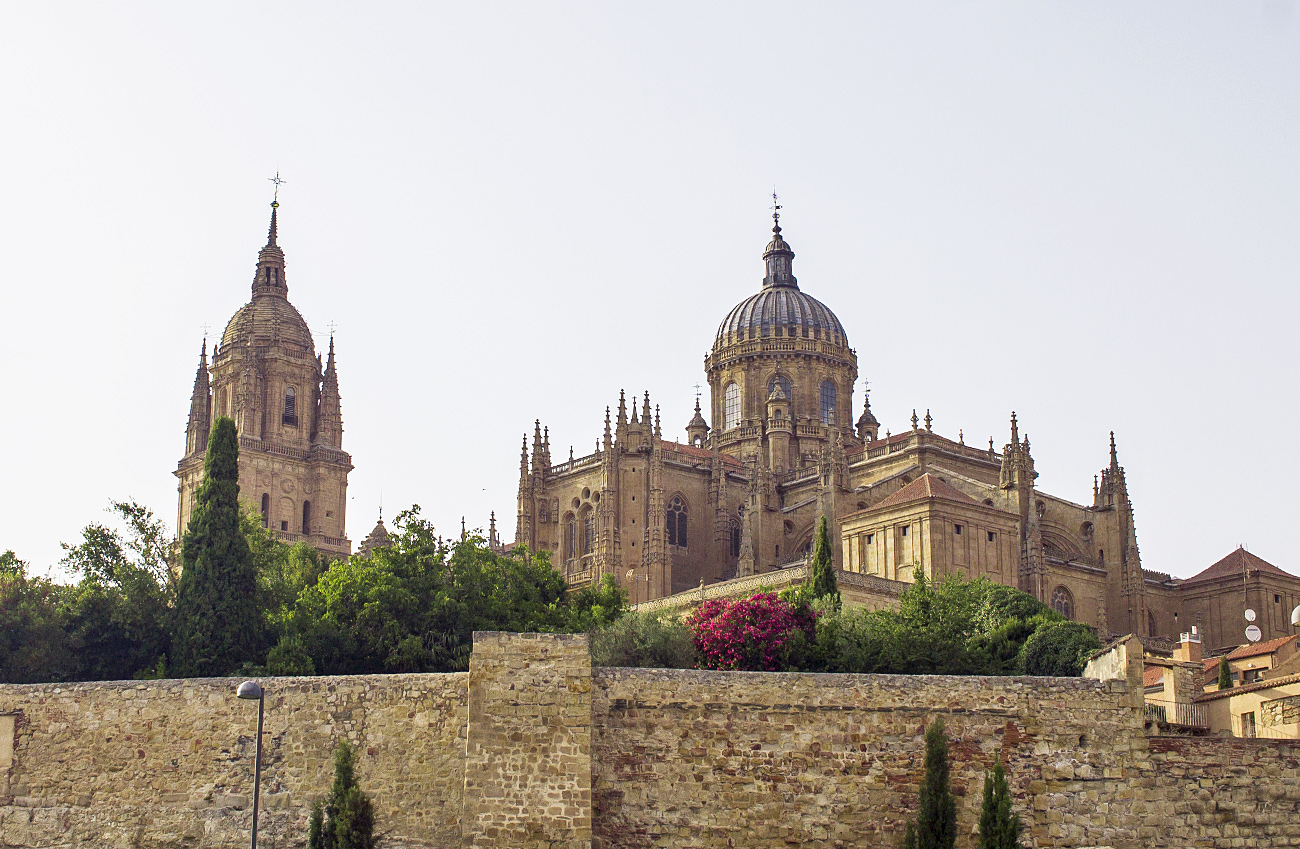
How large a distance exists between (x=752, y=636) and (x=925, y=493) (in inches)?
756

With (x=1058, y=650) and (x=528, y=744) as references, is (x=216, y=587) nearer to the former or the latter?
(x=528, y=744)

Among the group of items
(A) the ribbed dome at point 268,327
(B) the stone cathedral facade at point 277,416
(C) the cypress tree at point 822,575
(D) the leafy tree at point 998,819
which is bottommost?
(D) the leafy tree at point 998,819

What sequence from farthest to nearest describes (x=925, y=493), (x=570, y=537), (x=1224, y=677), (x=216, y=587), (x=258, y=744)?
(x=570, y=537) → (x=925, y=493) → (x=1224, y=677) → (x=216, y=587) → (x=258, y=744)

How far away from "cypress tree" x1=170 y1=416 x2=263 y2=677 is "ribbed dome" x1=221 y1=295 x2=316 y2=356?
124 feet

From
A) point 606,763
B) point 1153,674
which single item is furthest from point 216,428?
point 1153,674

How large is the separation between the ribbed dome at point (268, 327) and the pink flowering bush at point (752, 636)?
141 ft

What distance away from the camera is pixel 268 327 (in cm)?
7462

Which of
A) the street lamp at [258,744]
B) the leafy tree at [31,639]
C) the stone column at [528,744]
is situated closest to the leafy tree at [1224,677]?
the stone column at [528,744]

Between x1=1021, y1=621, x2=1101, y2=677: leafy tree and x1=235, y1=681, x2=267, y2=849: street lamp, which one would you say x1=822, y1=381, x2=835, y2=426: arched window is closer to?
x1=1021, y1=621, x2=1101, y2=677: leafy tree

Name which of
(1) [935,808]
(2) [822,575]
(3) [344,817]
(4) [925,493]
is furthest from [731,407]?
(3) [344,817]

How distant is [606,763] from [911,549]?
3096 cm

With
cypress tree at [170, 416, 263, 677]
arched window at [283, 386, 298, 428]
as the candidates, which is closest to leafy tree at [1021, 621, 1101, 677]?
cypress tree at [170, 416, 263, 677]

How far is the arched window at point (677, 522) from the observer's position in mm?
63594

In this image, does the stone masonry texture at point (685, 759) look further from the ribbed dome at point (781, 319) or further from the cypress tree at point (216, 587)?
the ribbed dome at point (781, 319)
